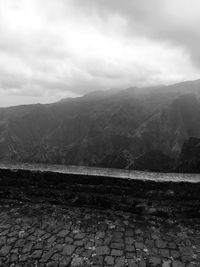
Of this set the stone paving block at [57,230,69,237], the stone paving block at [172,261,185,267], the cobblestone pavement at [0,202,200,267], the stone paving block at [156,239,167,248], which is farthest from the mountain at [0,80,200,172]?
the stone paving block at [172,261,185,267]

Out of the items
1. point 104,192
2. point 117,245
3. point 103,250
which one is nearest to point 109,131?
point 104,192

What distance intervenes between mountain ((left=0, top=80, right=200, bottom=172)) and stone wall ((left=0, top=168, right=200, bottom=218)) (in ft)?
225

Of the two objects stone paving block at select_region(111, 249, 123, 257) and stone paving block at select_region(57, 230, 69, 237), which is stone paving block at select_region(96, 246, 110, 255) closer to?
stone paving block at select_region(111, 249, 123, 257)

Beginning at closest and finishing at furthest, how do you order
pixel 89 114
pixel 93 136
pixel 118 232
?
1. pixel 118 232
2. pixel 93 136
3. pixel 89 114

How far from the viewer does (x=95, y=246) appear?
4.14 meters

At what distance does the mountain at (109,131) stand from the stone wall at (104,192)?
68.7 metres

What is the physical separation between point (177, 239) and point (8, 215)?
3.47 meters

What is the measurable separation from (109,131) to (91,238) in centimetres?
13729

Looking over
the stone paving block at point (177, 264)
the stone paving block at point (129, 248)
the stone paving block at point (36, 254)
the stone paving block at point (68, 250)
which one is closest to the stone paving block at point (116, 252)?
the stone paving block at point (129, 248)

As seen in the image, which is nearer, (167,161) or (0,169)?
(0,169)

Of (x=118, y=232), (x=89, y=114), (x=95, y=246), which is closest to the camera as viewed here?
(x=95, y=246)

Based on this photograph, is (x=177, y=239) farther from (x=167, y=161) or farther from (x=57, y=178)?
(x=167, y=161)

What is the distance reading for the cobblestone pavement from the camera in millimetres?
3828

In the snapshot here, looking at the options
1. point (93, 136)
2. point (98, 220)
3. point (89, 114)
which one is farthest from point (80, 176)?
point (89, 114)
